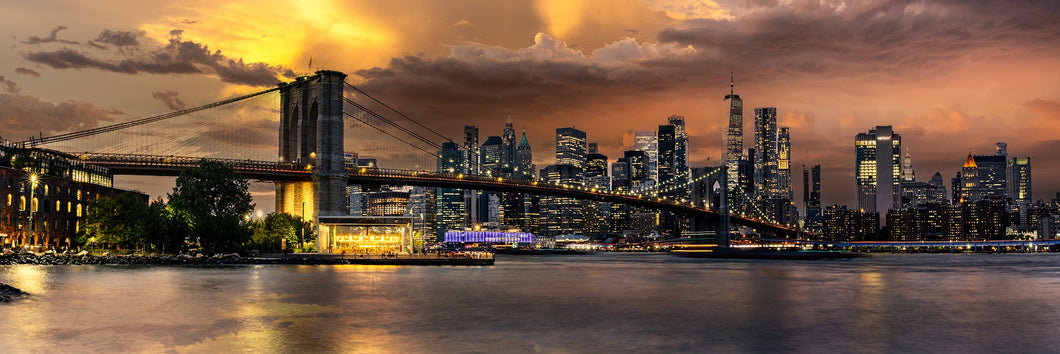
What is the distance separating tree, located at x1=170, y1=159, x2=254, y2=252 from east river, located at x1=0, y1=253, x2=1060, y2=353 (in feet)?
83.5

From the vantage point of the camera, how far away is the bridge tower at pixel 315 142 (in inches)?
3967

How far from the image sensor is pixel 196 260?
84938 millimetres

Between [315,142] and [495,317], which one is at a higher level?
[315,142]

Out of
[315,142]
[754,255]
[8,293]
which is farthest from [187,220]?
[754,255]

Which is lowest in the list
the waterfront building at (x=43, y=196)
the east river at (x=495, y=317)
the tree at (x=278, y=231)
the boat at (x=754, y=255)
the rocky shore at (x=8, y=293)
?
the boat at (x=754, y=255)

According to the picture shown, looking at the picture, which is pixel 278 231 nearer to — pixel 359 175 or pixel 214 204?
pixel 214 204

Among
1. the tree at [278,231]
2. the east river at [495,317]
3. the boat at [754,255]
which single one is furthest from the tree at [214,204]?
the boat at [754,255]

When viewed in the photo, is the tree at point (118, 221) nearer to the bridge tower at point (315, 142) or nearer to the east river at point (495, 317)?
the bridge tower at point (315, 142)

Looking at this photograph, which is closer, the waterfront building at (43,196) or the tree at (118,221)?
the tree at (118,221)

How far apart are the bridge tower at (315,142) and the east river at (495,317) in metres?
39.7

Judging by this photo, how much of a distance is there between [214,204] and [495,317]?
64556 mm

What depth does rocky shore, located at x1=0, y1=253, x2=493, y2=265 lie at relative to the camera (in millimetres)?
75250

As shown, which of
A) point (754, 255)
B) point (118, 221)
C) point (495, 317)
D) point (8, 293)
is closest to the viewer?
point (495, 317)

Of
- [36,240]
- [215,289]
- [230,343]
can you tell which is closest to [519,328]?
[230,343]
